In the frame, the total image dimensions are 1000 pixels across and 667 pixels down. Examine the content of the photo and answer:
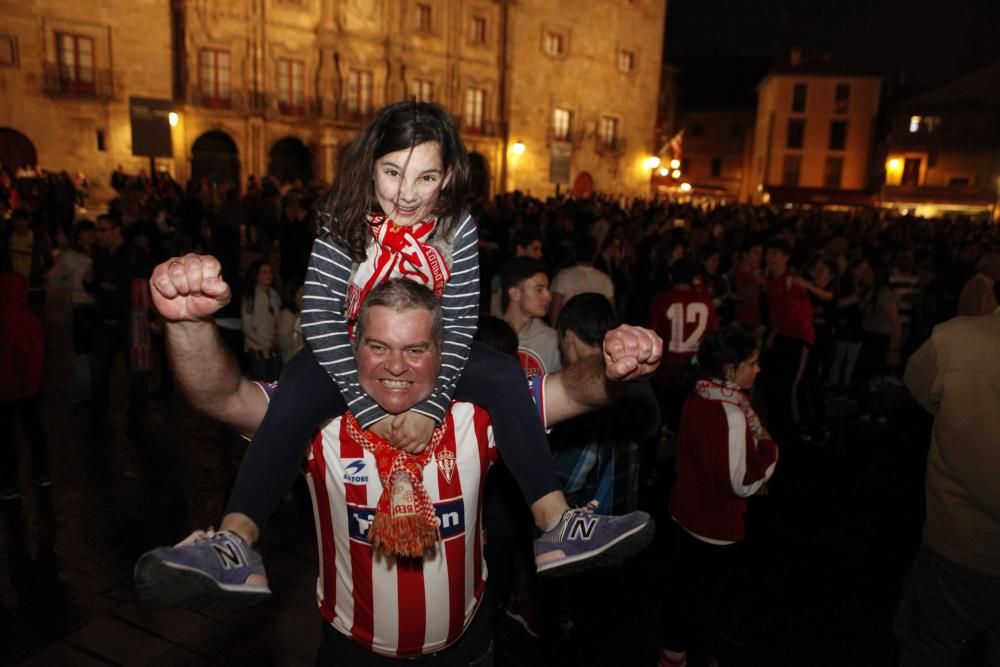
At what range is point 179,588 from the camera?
154 cm

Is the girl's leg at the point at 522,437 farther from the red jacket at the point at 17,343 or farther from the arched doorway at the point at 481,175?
the arched doorway at the point at 481,175

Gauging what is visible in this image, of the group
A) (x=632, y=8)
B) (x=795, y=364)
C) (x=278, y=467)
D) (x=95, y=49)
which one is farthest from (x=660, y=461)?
(x=632, y=8)

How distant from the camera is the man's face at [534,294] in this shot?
14.5 feet

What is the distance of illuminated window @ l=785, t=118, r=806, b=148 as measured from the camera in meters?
47.6

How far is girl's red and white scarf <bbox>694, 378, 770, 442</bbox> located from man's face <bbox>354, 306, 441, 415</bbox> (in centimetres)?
195

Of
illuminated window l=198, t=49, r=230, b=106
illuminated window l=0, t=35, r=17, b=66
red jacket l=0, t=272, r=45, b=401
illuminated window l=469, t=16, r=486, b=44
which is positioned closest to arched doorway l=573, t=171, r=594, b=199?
illuminated window l=469, t=16, r=486, b=44

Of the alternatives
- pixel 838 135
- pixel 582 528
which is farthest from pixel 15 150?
pixel 838 135

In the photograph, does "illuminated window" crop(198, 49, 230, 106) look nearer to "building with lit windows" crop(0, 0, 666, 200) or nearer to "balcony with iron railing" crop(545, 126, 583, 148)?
"building with lit windows" crop(0, 0, 666, 200)

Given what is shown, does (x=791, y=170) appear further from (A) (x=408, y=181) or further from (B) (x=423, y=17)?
(A) (x=408, y=181)

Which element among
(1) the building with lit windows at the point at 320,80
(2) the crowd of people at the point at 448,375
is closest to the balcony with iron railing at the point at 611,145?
(1) the building with lit windows at the point at 320,80

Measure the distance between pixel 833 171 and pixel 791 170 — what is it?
2647 mm

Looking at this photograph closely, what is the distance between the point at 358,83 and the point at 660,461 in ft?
78.9

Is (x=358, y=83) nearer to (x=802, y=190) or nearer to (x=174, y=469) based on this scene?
(x=174, y=469)

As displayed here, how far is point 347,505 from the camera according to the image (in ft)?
6.91
